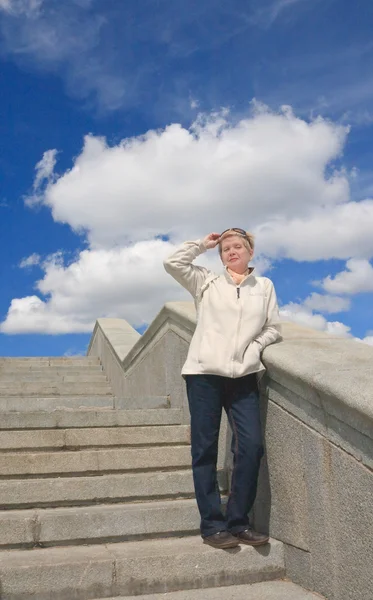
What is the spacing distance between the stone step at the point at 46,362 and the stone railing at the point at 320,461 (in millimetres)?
7151

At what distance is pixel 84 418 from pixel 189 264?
5.79 ft

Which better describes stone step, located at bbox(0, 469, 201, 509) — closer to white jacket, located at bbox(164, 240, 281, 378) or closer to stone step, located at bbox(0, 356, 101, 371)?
white jacket, located at bbox(164, 240, 281, 378)

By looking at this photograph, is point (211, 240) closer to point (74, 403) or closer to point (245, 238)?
point (245, 238)

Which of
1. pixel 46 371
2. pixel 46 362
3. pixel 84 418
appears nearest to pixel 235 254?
pixel 84 418

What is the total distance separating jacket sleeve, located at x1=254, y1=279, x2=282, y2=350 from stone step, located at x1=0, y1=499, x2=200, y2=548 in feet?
3.68

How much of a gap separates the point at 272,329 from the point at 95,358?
8732 millimetres

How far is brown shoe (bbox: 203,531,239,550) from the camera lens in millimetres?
3094

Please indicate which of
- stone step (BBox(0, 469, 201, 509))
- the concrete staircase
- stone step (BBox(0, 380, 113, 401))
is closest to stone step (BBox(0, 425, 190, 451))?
the concrete staircase

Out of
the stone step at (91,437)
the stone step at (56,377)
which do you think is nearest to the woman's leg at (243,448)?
the stone step at (91,437)

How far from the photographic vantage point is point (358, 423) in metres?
2.49

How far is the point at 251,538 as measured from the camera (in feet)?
10.2

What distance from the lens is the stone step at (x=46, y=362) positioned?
34.1ft

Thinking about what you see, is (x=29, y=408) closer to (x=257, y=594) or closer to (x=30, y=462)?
(x=30, y=462)

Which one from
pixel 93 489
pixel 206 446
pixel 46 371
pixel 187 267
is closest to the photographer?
pixel 206 446
